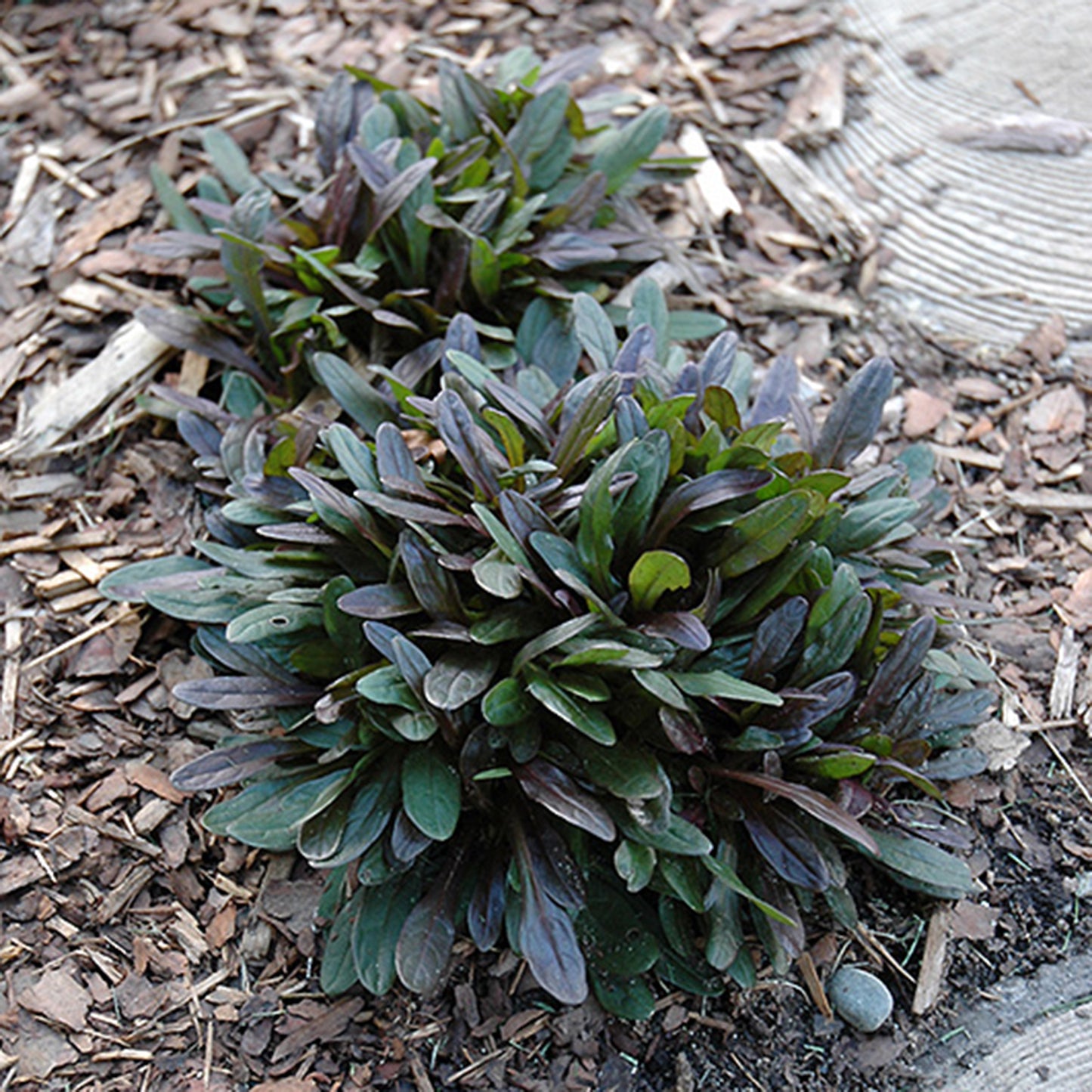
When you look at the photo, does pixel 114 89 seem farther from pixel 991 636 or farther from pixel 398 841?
pixel 991 636

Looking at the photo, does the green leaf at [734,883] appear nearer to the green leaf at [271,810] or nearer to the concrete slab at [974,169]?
the green leaf at [271,810]

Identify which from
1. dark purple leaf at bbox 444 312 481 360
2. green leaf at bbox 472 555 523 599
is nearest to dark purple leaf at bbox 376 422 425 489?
green leaf at bbox 472 555 523 599

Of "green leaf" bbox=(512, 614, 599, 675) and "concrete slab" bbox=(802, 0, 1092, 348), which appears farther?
"concrete slab" bbox=(802, 0, 1092, 348)

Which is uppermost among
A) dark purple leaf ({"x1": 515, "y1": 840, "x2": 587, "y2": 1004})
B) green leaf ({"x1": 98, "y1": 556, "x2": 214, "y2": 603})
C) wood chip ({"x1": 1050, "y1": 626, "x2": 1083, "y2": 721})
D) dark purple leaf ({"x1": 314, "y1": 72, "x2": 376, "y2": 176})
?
dark purple leaf ({"x1": 314, "y1": 72, "x2": 376, "y2": 176})

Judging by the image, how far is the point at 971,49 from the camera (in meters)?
3.80

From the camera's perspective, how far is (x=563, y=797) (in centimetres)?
223

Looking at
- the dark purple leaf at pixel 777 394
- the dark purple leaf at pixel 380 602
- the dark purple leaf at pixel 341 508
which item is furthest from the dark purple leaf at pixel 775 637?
the dark purple leaf at pixel 341 508

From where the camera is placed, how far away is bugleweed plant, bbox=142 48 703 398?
9.84 feet

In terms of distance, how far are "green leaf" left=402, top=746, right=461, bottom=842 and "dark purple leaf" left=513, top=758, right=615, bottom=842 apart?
0.13 meters

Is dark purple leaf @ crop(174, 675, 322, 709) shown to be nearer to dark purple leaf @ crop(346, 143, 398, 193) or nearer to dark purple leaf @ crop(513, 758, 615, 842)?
dark purple leaf @ crop(513, 758, 615, 842)

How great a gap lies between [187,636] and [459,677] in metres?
0.89

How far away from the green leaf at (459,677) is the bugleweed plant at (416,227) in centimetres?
91

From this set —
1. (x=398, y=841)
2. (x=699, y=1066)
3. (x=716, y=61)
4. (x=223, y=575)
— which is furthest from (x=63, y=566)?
(x=716, y=61)

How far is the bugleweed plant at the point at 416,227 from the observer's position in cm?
300
